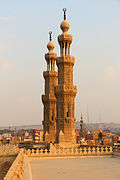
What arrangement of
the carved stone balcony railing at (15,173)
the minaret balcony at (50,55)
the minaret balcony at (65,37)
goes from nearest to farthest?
the carved stone balcony railing at (15,173) < the minaret balcony at (65,37) < the minaret balcony at (50,55)

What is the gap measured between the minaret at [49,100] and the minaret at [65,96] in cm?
954

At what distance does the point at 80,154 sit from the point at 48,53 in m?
32.3

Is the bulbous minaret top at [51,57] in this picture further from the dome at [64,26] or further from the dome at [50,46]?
the dome at [64,26]

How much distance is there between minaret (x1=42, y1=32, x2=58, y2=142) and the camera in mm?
50719

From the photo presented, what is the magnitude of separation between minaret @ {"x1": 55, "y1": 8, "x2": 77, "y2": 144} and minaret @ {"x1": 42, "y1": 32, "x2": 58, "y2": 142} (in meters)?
9.54


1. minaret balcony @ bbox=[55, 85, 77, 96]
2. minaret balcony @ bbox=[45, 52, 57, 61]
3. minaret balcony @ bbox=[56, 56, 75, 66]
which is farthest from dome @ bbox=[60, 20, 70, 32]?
minaret balcony @ bbox=[55, 85, 77, 96]

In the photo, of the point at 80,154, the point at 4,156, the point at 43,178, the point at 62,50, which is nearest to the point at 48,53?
the point at 62,50

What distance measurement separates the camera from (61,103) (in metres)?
41.4

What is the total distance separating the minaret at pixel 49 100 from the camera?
50.7m

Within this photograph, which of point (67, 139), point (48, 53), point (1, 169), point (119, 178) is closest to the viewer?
point (119, 178)

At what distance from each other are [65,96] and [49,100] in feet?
35.3

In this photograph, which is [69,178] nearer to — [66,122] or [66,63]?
[66,122]

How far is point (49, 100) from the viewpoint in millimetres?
51531

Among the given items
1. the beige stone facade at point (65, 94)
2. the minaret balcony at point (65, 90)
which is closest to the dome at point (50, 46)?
the beige stone facade at point (65, 94)
